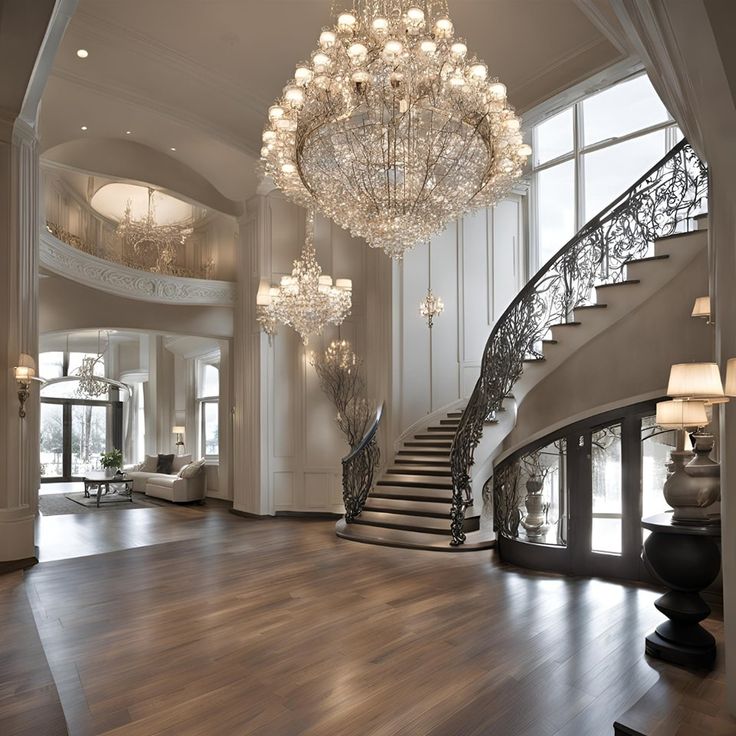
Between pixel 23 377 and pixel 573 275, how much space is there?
6.38m

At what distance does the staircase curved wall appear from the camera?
19.2 ft

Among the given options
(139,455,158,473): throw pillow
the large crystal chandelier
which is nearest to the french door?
(139,455,158,473): throw pillow

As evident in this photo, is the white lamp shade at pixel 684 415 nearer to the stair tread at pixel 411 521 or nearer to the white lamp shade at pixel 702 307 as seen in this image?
the white lamp shade at pixel 702 307

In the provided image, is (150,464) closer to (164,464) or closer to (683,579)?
→ (164,464)

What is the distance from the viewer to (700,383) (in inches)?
129

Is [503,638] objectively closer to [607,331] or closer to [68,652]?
[68,652]

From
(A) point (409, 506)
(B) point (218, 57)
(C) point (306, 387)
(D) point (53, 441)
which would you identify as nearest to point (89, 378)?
(D) point (53, 441)

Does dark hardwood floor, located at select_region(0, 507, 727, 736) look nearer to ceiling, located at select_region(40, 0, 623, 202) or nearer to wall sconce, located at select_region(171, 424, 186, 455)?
ceiling, located at select_region(40, 0, 623, 202)

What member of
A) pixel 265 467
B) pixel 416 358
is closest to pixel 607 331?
pixel 416 358

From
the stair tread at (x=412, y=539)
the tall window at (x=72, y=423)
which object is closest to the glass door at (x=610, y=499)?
the stair tread at (x=412, y=539)

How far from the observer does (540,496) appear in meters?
6.07

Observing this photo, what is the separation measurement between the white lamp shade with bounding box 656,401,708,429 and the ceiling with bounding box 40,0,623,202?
176 inches

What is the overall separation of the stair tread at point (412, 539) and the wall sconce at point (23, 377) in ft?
13.3

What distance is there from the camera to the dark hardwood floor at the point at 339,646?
9.78ft
